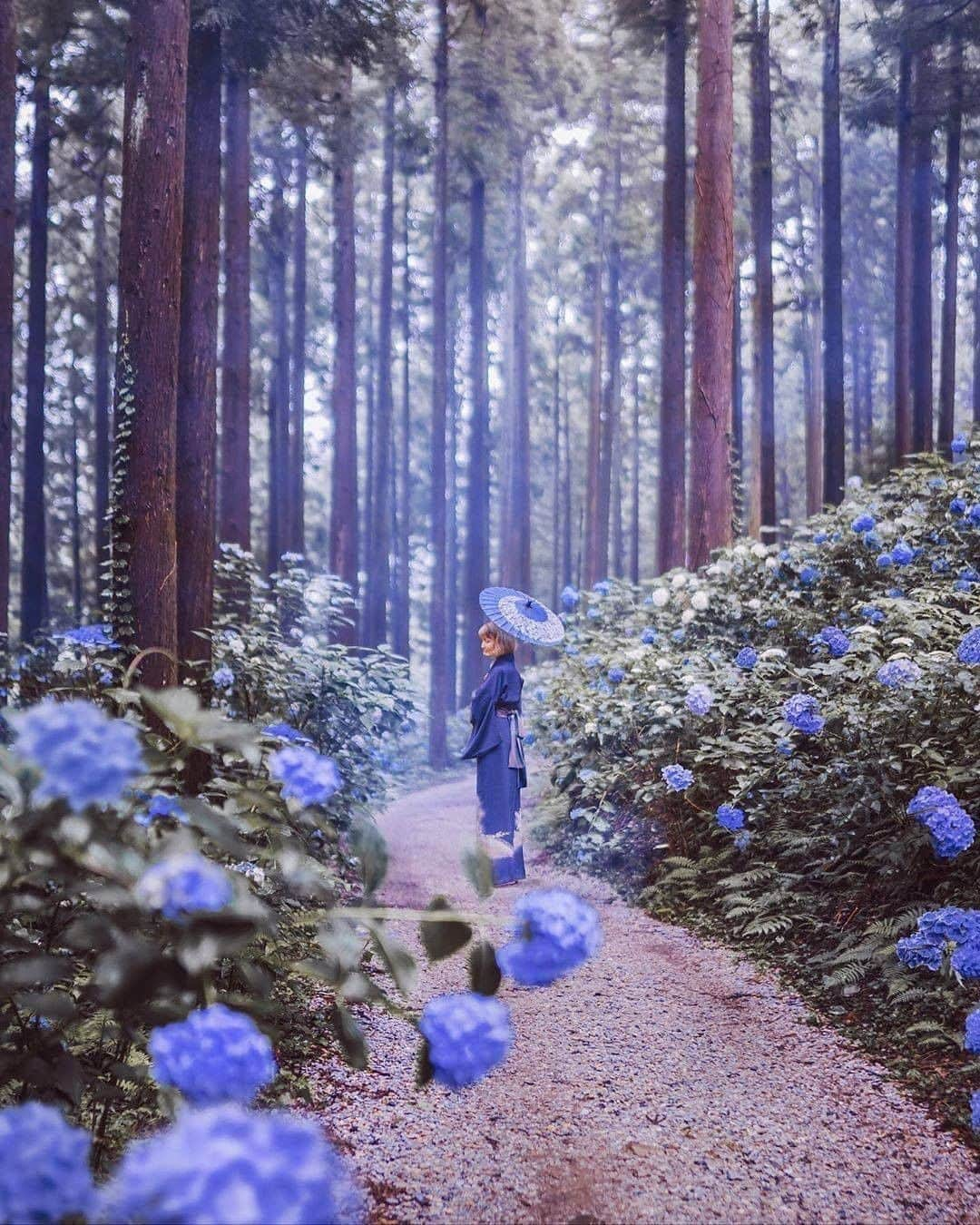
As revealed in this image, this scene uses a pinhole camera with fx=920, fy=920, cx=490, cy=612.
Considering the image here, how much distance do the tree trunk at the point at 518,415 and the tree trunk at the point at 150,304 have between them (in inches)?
533

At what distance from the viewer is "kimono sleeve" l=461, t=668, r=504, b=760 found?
19.4 feet

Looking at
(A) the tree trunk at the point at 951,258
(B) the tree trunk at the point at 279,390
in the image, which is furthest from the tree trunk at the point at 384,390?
(A) the tree trunk at the point at 951,258

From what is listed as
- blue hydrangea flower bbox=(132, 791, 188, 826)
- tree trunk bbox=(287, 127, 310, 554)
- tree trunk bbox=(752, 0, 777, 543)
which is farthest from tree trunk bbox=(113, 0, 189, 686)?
tree trunk bbox=(287, 127, 310, 554)

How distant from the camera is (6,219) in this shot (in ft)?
25.4

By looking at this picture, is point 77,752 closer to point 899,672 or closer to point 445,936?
point 445,936

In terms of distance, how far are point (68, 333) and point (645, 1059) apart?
1684 centimetres

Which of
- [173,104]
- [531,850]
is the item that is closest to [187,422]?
[173,104]

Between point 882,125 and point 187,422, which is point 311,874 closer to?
point 187,422

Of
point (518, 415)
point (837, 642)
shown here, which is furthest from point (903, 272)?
point (837, 642)

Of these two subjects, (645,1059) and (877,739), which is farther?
(877,739)

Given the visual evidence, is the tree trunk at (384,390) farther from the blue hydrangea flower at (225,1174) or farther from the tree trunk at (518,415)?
the blue hydrangea flower at (225,1174)

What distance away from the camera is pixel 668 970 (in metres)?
4.23

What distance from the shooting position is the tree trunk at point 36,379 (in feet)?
38.7

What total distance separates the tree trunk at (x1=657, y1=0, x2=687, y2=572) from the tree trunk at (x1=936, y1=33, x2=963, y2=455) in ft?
11.8
